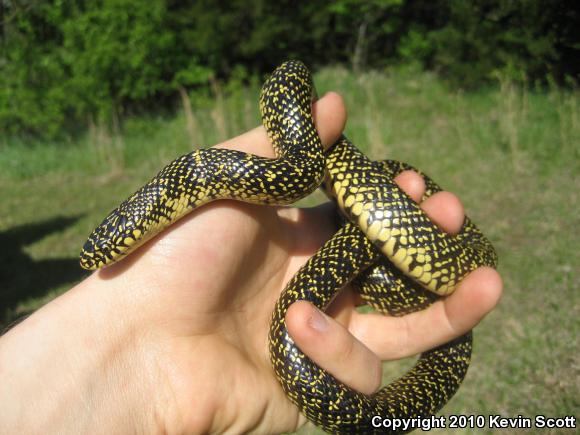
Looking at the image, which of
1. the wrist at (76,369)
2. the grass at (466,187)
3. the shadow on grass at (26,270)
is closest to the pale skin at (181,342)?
the wrist at (76,369)

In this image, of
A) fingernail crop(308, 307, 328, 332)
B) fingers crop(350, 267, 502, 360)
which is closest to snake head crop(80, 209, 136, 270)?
fingernail crop(308, 307, 328, 332)

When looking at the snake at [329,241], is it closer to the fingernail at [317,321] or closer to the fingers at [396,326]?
the fingers at [396,326]

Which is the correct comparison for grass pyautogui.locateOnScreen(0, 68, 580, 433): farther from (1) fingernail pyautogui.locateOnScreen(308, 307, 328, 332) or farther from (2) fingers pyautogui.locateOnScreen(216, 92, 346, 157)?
(2) fingers pyautogui.locateOnScreen(216, 92, 346, 157)

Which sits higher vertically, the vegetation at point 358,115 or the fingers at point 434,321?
the fingers at point 434,321

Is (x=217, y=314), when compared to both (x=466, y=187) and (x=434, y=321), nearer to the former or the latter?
(x=434, y=321)

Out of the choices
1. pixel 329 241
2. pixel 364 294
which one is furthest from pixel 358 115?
pixel 329 241

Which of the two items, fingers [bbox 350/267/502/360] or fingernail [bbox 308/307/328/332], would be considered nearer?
fingernail [bbox 308/307/328/332]

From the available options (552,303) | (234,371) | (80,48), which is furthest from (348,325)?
(80,48)
